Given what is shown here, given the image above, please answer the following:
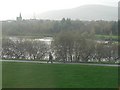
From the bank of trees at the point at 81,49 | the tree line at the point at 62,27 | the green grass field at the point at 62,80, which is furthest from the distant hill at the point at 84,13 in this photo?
the green grass field at the point at 62,80

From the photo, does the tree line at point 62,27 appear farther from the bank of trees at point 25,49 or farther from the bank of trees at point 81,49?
the bank of trees at point 81,49

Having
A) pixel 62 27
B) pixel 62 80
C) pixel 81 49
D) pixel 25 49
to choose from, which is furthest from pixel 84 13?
pixel 62 80

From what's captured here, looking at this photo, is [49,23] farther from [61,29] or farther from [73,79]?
[73,79]

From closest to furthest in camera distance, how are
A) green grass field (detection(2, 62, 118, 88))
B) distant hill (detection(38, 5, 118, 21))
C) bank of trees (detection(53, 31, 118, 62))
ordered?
green grass field (detection(2, 62, 118, 88)), bank of trees (detection(53, 31, 118, 62)), distant hill (detection(38, 5, 118, 21))

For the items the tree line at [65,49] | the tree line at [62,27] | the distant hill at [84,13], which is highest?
the distant hill at [84,13]

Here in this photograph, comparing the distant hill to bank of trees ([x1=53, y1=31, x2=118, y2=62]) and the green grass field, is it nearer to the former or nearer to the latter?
bank of trees ([x1=53, y1=31, x2=118, y2=62])

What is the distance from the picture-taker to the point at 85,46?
63.0 ft

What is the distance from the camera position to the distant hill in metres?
26.7

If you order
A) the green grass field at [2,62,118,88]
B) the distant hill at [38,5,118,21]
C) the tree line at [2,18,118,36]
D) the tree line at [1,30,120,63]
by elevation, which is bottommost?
the green grass field at [2,62,118,88]

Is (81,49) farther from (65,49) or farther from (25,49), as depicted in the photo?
(25,49)

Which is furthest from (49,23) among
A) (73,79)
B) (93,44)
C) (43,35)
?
(73,79)

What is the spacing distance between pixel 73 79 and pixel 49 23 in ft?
58.8

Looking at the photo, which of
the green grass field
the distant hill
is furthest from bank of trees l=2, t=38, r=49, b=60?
the green grass field

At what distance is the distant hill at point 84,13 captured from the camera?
26.7 metres
